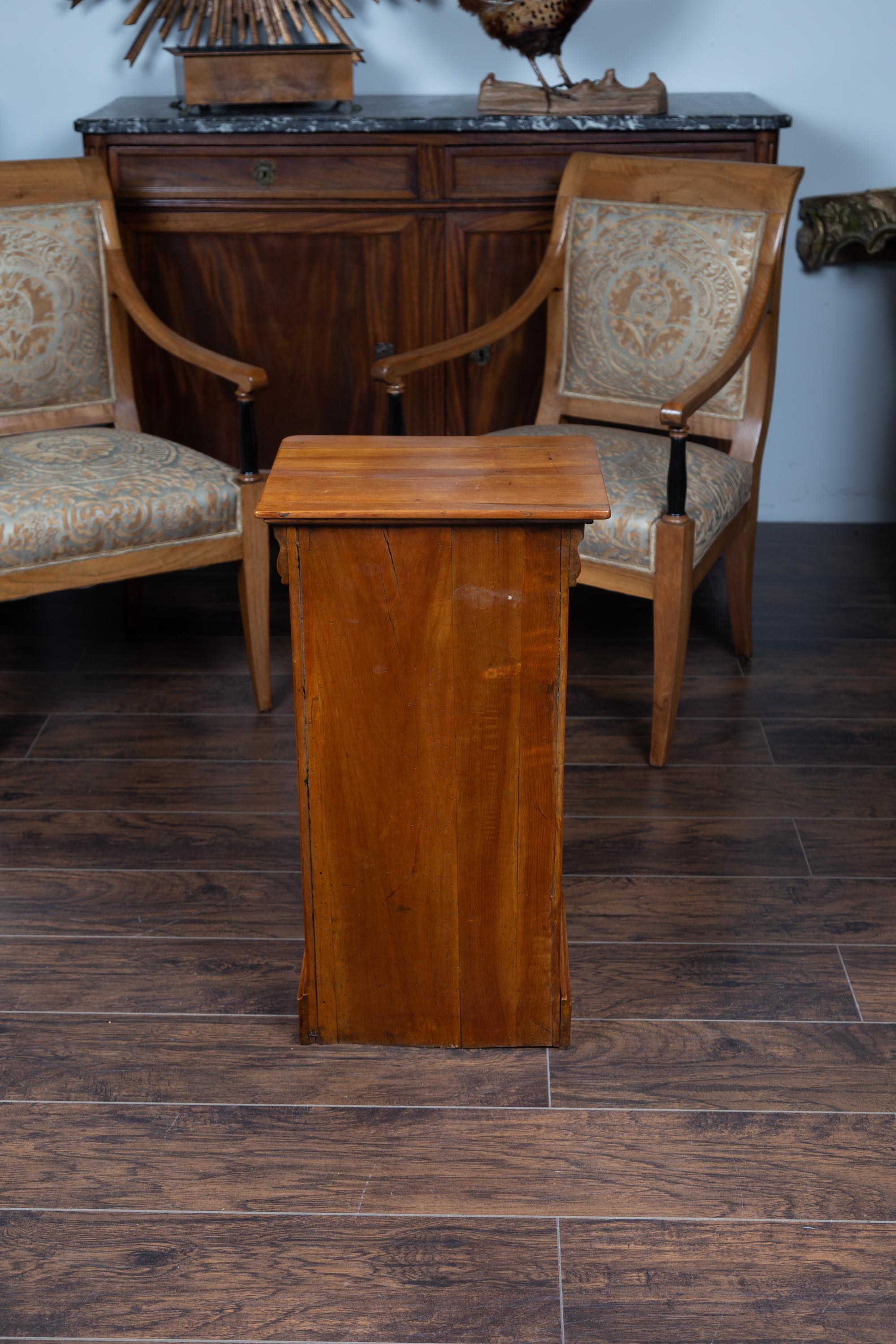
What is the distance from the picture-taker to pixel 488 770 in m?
1.64

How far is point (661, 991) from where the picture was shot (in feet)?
6.23

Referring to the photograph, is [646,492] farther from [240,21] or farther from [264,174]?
[240,21]

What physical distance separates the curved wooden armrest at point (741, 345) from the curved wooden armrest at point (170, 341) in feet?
2.64

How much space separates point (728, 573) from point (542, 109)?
3.63 feet

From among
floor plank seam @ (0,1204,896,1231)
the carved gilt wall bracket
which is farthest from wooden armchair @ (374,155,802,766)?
floor plank seam @ (0,1204,896,1231)

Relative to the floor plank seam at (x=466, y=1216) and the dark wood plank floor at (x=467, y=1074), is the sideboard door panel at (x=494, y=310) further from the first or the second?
the floor plank seam at (x=466, y=1216)

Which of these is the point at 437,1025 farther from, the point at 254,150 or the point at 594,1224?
the point at 254,150

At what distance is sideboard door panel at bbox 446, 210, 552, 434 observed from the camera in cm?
293

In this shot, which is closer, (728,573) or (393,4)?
(728,573)

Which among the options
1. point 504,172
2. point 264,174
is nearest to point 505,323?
point 504,172

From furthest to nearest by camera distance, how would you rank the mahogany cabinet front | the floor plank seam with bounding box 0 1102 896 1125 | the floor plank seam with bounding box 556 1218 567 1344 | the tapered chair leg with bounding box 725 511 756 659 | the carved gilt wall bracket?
1. the carved gilt wall bracket
2. the mahogany cabinet front
3. the tapered chair leg with bounding box 725 511 756 659
4. the floor plank seam with bounding box 0 1102 896 1125
5. the floor plank seam with bounding box 556 1218 567 1344

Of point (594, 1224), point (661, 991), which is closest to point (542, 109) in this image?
point (661, 991)

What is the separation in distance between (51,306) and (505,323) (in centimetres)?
95

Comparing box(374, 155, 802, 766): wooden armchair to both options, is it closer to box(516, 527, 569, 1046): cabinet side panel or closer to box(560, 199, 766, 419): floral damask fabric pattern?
box(560, 199, 766, 419): floral damask fabric pattern
